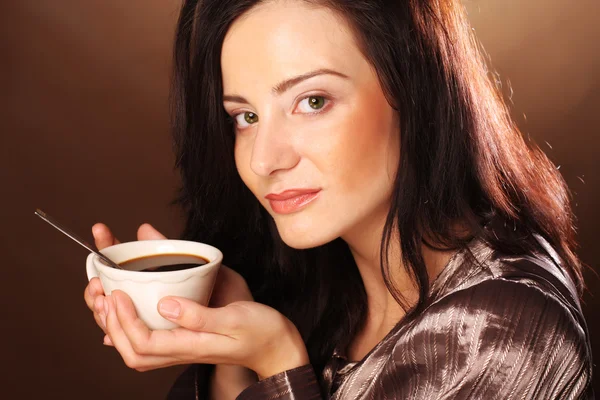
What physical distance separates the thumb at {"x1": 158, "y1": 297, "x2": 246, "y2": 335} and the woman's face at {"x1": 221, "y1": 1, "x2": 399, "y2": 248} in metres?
0.24

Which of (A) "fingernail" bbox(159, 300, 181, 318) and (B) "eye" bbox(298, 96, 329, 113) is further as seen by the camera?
(B) "eye" bbox(298, 96, 329, 113)

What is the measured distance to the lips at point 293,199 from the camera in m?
1.42

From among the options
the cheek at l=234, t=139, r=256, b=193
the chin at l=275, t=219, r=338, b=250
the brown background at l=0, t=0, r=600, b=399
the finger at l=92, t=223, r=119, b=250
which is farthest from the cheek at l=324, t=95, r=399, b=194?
the brown background at l=0, t=0, r=600, b=399

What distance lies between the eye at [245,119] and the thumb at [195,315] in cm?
45

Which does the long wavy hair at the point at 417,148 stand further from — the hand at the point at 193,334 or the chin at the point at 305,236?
the hand at the point at 193,334

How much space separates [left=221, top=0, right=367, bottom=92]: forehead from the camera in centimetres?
135

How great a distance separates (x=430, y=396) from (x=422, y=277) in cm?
27

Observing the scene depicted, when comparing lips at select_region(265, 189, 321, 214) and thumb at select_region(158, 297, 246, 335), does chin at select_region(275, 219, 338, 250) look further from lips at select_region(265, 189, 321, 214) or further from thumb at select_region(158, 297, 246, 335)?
thumb at select_region(158, 297, 246, 335)

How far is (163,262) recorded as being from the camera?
1.41m

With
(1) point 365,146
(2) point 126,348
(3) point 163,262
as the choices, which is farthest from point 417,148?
(2) point 126,348

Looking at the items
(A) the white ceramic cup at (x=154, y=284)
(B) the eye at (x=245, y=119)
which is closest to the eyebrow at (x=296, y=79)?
(B) the eye at (x=245, y=119)

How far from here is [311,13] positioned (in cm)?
138

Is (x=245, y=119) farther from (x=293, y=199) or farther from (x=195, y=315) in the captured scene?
(x=195, y=315)

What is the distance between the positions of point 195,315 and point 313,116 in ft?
1.43
